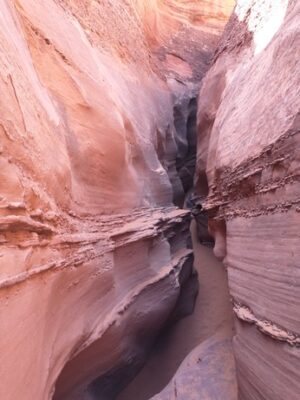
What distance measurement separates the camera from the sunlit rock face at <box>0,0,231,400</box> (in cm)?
184

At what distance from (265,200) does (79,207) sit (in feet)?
4.69

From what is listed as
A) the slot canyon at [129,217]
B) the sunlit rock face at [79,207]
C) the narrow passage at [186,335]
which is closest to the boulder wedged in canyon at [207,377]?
the slot canyon at [129,217]

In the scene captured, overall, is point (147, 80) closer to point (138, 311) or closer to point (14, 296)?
point (138, 311)

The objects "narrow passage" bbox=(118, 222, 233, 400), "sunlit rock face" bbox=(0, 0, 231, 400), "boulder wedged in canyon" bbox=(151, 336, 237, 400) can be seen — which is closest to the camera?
"sunlit rock face" bbox=(0, 0, 231, 400)

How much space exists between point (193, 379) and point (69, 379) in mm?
1048

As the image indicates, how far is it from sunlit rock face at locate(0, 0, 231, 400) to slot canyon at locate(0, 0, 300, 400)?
0.01 metres

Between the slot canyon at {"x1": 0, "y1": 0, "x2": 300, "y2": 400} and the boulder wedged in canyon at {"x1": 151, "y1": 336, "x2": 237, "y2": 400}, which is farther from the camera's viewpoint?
the boulder wedged in canyon at {"x1": 151, "y1": 336, "x2": 237, "y2": 400}

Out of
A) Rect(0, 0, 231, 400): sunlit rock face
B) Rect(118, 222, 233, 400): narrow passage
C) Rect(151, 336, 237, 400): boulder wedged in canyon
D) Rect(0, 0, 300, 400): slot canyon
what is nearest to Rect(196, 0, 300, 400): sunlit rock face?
Rect(0, 0, 300, 400): slot canyon

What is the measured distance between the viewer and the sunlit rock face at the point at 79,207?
6.03 feet

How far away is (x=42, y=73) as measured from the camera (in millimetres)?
2836

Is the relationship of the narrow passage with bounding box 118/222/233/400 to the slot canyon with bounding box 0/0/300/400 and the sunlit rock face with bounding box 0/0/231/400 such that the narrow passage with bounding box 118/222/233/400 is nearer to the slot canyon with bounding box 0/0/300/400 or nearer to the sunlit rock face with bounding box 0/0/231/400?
the slot canyon with bounding box 0/0/300/400

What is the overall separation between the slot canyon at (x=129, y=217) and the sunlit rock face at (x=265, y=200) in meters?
0.01

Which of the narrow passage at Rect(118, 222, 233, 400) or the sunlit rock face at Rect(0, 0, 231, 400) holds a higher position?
the sunlit rock face at Rect(0, 0, 231, 400)

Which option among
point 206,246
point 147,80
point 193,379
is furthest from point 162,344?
point 147,80
